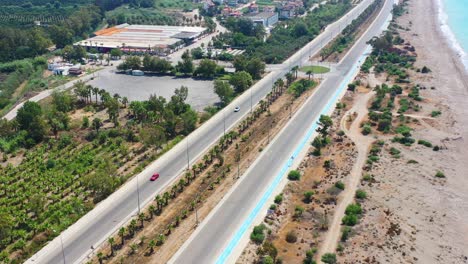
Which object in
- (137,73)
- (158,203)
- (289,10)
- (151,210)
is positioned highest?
(289,10)

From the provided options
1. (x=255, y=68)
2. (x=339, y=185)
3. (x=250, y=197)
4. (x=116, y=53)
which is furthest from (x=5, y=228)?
(x=116, y=53)

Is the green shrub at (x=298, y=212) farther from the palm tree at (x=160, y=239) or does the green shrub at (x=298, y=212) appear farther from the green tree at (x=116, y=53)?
the green tree at (x=116, y=53)

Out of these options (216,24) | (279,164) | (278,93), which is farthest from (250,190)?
(216,24)

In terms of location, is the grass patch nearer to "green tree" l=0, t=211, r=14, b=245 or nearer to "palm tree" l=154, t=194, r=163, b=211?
"palm tree" l=154, t=194, r=163, b=211

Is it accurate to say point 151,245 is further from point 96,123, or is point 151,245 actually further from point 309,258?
point 96,123

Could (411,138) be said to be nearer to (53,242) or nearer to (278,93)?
(278,93)

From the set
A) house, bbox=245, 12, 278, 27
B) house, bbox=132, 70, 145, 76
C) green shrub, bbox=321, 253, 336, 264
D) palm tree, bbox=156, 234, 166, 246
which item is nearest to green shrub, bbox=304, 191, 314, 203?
green shrub, bbox=321, 253, 336, 264
